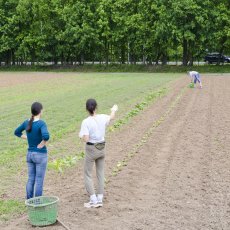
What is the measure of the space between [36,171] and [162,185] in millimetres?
2694

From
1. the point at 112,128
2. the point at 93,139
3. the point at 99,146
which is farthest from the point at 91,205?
the point at 112,128

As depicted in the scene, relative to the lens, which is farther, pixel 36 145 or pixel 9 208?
pixel 9 208

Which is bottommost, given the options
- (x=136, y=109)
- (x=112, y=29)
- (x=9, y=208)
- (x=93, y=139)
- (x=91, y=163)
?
(x=9, y=208)

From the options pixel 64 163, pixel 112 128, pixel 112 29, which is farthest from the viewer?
pixel 112 29

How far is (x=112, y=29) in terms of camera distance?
60750 millimetres

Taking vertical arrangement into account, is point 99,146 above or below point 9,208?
above

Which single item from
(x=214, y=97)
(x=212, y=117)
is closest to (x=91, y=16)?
(x=214, y=97)

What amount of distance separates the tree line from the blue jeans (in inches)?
1834

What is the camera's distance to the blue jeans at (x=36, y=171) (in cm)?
731

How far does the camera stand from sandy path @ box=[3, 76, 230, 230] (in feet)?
23.1

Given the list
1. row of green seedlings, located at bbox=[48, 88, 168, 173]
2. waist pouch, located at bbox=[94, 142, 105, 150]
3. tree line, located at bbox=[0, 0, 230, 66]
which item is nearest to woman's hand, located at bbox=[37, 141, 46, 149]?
waist pouch, located at bbox=[94, 142, 105, 150]

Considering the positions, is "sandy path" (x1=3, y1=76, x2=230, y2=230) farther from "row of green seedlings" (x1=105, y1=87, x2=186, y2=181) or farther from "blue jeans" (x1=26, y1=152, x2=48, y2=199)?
"blue jeans" (x1=26, y1=152, x2=48, y2=199)

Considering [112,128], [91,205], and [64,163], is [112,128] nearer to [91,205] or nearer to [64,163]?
[64,163]

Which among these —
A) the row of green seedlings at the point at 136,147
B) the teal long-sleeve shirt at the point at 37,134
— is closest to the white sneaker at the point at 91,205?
the teal long-sleeve shirt at the point at 37,134
